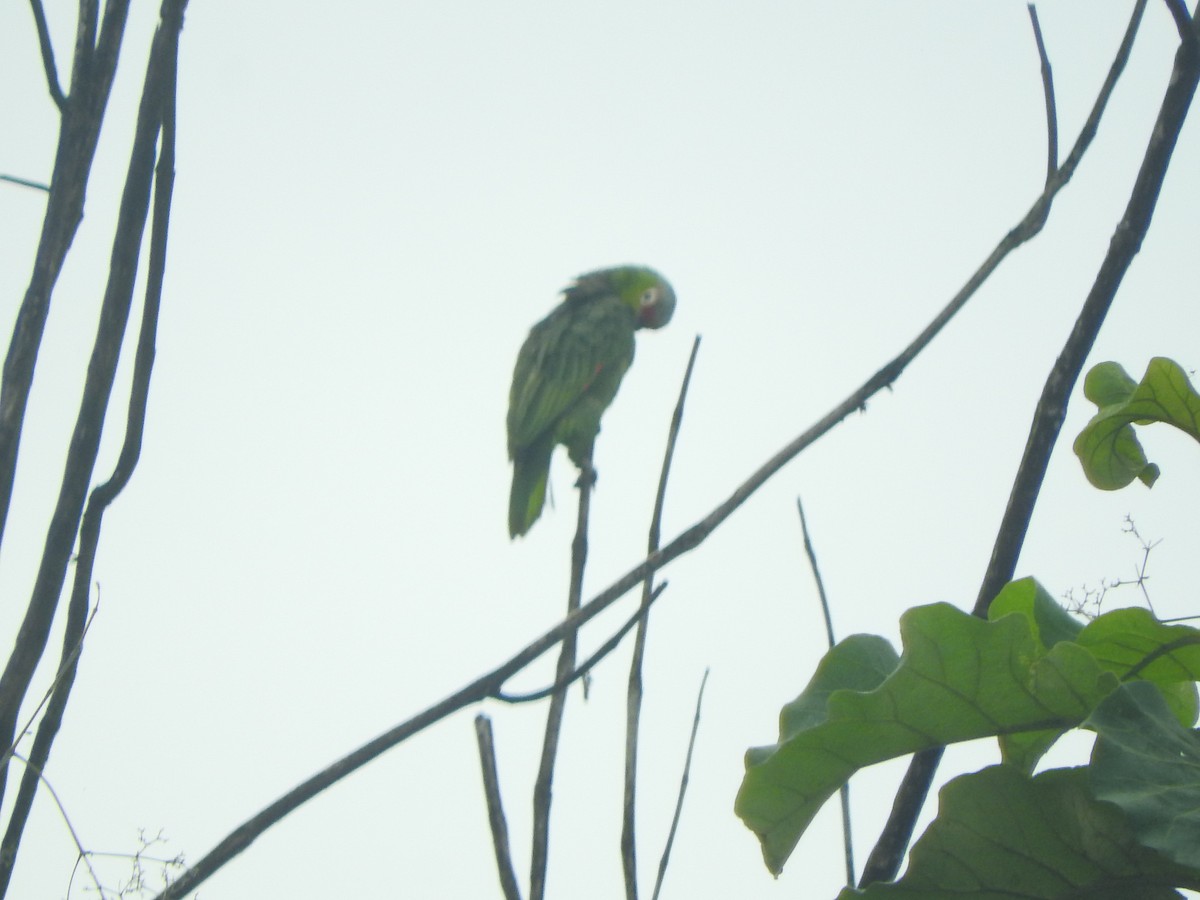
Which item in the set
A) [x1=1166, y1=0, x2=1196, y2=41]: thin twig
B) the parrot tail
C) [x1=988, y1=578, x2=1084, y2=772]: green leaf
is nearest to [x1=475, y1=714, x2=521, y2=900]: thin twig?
[x1=988, y1=578, x2=1084, y2=772]: green leaf

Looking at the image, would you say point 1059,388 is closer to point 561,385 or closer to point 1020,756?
point 1020,756

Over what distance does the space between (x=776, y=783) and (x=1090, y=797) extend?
26 centimetres

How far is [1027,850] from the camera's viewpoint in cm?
87

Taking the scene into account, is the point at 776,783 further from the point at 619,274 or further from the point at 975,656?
the point at 619,274

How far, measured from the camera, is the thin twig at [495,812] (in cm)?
87

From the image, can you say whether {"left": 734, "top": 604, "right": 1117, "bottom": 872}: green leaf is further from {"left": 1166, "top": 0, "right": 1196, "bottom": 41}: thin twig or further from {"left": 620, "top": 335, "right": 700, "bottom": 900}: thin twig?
{"left": 1166, "top": 0, "right": 1196, "bottom": 41}: thin twig

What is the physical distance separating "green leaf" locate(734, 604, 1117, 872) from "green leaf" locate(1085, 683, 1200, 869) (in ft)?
0.13

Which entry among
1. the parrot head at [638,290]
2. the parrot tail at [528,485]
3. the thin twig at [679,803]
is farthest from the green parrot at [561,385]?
the thin twig at [679,803]

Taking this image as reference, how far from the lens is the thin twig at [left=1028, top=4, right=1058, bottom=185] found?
1240 mm

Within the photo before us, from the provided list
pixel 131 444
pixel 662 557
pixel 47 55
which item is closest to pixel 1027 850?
pixel 662 557

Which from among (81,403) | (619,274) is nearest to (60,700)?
(81,403)

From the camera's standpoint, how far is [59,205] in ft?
3.91

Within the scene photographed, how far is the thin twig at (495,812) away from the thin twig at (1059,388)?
0.31 meters

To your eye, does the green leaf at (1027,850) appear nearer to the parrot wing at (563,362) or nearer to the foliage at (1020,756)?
the foliage at (1020,756)
